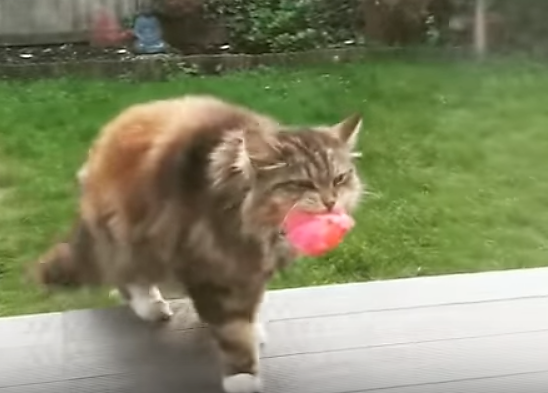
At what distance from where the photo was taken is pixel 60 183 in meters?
1.28

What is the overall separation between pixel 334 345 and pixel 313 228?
0.67ft

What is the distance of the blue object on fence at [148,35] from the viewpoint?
124 cm

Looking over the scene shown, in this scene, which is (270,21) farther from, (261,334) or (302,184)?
(261,334)

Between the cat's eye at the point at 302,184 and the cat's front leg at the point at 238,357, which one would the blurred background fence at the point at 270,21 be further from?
the cat's front leg at the point at 238,357

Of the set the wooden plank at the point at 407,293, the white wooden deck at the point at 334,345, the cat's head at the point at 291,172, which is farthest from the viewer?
the wooden plank at the point at 407,293

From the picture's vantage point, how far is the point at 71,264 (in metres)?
1.28

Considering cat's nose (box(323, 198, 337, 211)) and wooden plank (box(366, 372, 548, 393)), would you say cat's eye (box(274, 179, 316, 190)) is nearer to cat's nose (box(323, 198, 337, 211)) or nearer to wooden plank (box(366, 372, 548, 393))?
cat's nose (box(323, 198, 337, 211))

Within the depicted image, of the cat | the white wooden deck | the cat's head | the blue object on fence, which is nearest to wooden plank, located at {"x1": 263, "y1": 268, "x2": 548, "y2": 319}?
the white wooden deck

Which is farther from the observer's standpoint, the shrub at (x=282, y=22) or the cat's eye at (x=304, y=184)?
the shrub at (x=282, y=22)

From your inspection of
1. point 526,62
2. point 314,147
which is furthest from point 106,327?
point 526,62

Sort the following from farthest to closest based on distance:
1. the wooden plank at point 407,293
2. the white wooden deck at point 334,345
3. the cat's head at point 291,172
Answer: the wooden plank at point 407,293, the white wooden deck at point 334,345, the cat's head at point 291,172

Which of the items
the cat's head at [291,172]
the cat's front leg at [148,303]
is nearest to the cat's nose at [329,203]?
the cat's head at [291,172]

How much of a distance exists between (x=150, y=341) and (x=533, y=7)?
0.64 meters

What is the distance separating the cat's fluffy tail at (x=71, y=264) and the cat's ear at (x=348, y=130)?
0.33 metres
